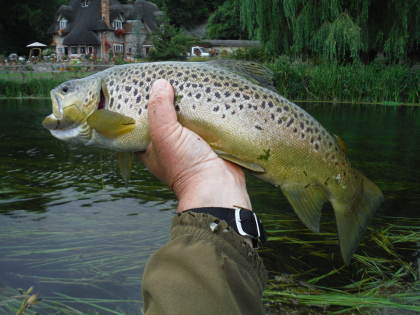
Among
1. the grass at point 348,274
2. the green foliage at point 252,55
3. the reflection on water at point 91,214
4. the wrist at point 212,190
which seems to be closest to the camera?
the wrist at point 212,190

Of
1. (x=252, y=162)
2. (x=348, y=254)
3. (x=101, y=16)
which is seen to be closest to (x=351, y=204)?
(x=348, y=254)

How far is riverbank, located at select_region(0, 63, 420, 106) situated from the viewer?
17750mm

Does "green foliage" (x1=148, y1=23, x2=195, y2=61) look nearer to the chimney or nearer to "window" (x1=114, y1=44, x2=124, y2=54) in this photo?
the chimney

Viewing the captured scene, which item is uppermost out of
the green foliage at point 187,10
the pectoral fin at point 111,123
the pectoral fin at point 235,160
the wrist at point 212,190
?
the green foliage at point 187,10

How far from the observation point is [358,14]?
17172 mm

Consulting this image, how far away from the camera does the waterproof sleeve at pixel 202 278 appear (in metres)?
1.25

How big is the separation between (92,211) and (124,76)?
12.8 ft

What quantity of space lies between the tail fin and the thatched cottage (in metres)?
55.0

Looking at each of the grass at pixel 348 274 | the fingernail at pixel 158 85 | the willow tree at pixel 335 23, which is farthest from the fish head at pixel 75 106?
the willow tree at pixel 335 23

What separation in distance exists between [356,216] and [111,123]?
1497mm

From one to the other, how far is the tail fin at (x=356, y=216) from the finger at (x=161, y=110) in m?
1.11

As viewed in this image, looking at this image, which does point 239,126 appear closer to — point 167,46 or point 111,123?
point 111,123

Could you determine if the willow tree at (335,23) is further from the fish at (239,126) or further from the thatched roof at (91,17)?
the thatched roof at (91,17)

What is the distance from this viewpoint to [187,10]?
70.2 metres
